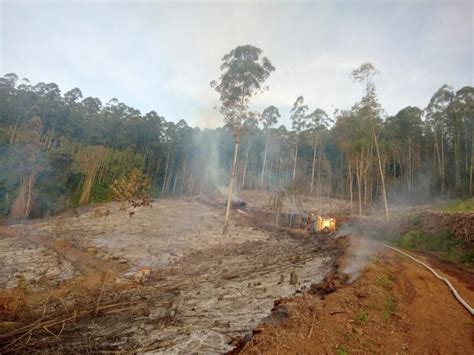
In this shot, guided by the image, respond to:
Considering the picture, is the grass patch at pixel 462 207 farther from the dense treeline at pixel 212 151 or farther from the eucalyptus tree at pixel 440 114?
the eucalyptus tree at pixel 440 114

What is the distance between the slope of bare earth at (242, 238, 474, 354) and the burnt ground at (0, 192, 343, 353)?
1.01m

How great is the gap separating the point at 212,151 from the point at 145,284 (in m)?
50.5

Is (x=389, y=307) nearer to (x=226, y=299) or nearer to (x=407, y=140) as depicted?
(x=226, y=299)

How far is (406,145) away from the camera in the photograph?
40625 millimetres

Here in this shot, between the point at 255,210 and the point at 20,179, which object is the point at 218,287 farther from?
the point at 20,179

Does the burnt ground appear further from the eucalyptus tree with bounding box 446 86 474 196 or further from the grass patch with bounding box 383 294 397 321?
the eucalyptus tree with bounding box 446 86 474 196

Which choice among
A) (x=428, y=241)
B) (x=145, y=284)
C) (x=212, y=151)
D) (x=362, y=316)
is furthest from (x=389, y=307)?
(x=212, y=151)

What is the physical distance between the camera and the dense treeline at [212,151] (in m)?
26.7

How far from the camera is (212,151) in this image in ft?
192

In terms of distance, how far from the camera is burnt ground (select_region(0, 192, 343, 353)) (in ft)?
15.8

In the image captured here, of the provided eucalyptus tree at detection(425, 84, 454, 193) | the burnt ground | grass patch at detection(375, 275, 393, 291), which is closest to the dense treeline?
eucalyptus tree at detection(425, 84, 454, 193)

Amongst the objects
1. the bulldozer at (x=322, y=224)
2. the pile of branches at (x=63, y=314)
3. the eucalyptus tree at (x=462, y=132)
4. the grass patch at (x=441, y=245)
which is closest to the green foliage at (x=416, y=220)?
the grass patch at (x=441, y=245)

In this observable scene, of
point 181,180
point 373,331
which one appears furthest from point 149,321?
point 181,180

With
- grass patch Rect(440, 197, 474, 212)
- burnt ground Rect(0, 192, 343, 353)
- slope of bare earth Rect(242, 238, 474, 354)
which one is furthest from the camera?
grass patch Rect(440, 197, 474, 212)
